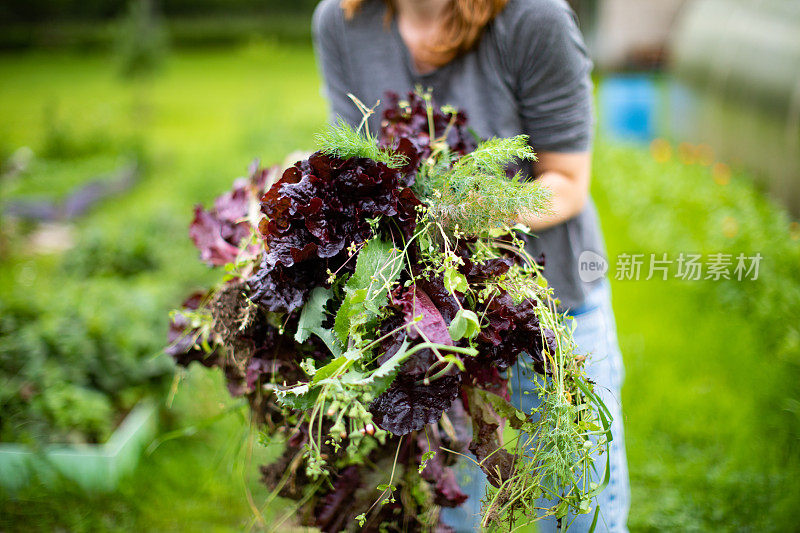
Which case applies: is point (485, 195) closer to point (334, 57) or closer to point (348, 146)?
point (348, 146)

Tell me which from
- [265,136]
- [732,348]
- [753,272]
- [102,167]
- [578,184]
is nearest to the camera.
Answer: [578,184]

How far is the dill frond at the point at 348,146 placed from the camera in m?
1.15

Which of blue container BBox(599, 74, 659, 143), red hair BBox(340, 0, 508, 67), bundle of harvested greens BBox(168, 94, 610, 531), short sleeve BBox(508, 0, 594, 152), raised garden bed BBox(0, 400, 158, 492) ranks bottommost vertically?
blue container BBox(599, 74, 659, 143)

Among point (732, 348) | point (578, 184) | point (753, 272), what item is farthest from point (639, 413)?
point (578, 184)

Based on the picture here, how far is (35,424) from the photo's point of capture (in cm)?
259

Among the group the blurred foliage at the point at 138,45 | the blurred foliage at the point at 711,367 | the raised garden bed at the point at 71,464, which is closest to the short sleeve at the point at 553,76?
the blurred foliage at the point at 711,367

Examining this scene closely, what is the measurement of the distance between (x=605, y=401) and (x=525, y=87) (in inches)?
30.6

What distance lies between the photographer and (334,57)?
1.83m

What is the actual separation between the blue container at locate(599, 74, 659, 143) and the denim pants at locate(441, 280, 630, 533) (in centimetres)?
630

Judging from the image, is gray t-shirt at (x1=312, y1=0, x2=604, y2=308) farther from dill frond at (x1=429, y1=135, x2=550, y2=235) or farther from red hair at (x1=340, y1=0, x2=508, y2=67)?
dill frond at (x1=429, y1=135, x2=550, y2=235)

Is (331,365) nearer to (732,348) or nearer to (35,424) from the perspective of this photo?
(35,424)

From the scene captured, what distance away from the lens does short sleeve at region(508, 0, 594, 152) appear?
146cm

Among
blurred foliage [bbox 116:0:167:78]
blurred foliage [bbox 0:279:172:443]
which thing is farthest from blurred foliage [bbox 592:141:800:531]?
blurred foliage [bbox 116:0:167:78]

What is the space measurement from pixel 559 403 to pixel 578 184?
67 centimetres
